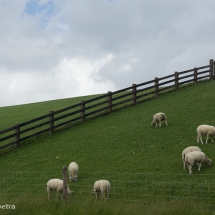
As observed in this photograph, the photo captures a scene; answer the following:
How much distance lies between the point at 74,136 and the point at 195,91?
35.2 ft

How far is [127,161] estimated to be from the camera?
16.7 meters

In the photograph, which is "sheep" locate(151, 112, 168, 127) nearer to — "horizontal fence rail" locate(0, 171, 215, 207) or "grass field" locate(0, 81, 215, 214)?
"grass field" locate(0, 81, 215, 214)

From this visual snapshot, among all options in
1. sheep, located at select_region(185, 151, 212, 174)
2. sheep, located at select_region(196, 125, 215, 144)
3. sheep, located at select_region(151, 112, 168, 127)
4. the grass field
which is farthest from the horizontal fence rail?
sheep, located at select_region(151, 112, 168, 127)

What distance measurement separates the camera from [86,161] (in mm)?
17797

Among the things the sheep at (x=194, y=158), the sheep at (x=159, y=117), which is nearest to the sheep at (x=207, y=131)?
the sheep at (x=194, y=158)

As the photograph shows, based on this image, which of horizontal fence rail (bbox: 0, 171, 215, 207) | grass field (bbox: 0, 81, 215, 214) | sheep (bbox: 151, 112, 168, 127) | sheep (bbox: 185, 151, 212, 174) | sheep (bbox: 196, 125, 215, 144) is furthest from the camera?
sheep (bbox: 151, 112, 168, 127)

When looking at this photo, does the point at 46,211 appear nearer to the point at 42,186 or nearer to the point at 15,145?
the point at 42,186

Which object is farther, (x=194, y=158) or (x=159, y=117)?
(x=159, y=117)

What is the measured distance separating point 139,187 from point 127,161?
10.2ft

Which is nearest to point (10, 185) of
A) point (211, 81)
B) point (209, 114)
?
point (209, 114)

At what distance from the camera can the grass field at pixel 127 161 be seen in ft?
38.2

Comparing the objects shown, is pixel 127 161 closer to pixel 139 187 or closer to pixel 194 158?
pixel 139 187

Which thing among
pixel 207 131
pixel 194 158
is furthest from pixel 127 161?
pixel 207 131

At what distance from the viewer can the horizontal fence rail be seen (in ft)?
40.6
